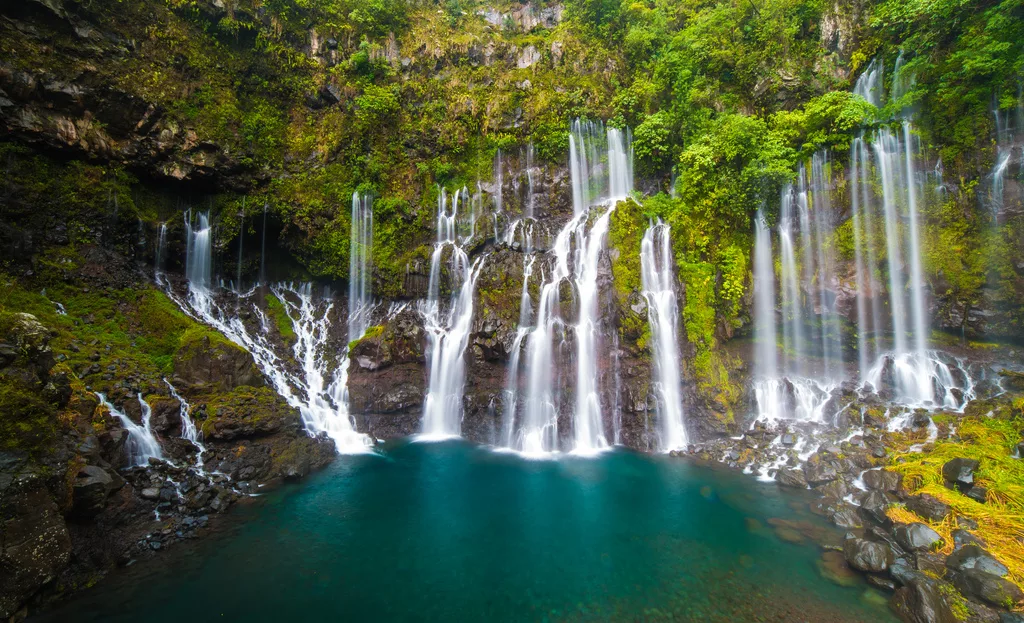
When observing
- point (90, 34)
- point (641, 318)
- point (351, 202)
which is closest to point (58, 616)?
→ point (641, 318)

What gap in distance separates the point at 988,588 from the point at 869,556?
1.54 m

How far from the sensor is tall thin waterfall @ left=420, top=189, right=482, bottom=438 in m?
17.6

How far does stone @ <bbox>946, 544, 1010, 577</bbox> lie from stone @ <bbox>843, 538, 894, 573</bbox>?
0.87 metres

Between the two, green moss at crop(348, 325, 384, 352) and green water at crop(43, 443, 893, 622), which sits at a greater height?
green moss at crop(348, 325, 384, 352)

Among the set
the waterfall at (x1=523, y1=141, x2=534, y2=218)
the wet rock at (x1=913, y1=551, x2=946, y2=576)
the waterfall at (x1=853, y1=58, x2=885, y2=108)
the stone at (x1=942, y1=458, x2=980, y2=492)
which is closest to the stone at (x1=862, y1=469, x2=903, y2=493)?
the stone at (x1=942, y1=458, x2=980, y2=492)

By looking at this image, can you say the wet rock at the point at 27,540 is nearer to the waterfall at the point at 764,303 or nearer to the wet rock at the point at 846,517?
the wet rock at the point at 846,517

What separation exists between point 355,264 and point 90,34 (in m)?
12.8

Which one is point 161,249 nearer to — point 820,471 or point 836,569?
point 836,569

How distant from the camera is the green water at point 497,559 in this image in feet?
24.4

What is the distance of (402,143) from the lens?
22.3 metres

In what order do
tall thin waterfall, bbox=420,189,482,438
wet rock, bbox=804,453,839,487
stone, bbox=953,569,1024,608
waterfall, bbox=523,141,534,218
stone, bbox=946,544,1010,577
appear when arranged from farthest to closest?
waterfall, bbox=523,141,534,218 < tall thin waterfall, bbox=420,189,482,438 < wet rock, bbox=804,453,839,487 < stone, bbox=946,544,1010,577 < stone, bbox=953,569,1024,608

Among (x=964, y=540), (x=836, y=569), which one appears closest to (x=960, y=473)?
(x=964, y=540)

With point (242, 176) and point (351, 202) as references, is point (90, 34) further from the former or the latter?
point (351, 202)

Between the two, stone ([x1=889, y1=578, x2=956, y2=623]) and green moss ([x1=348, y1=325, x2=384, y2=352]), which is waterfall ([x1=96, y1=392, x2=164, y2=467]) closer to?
green moss ([x1=348, y1=325, x2=384, y2=352])
